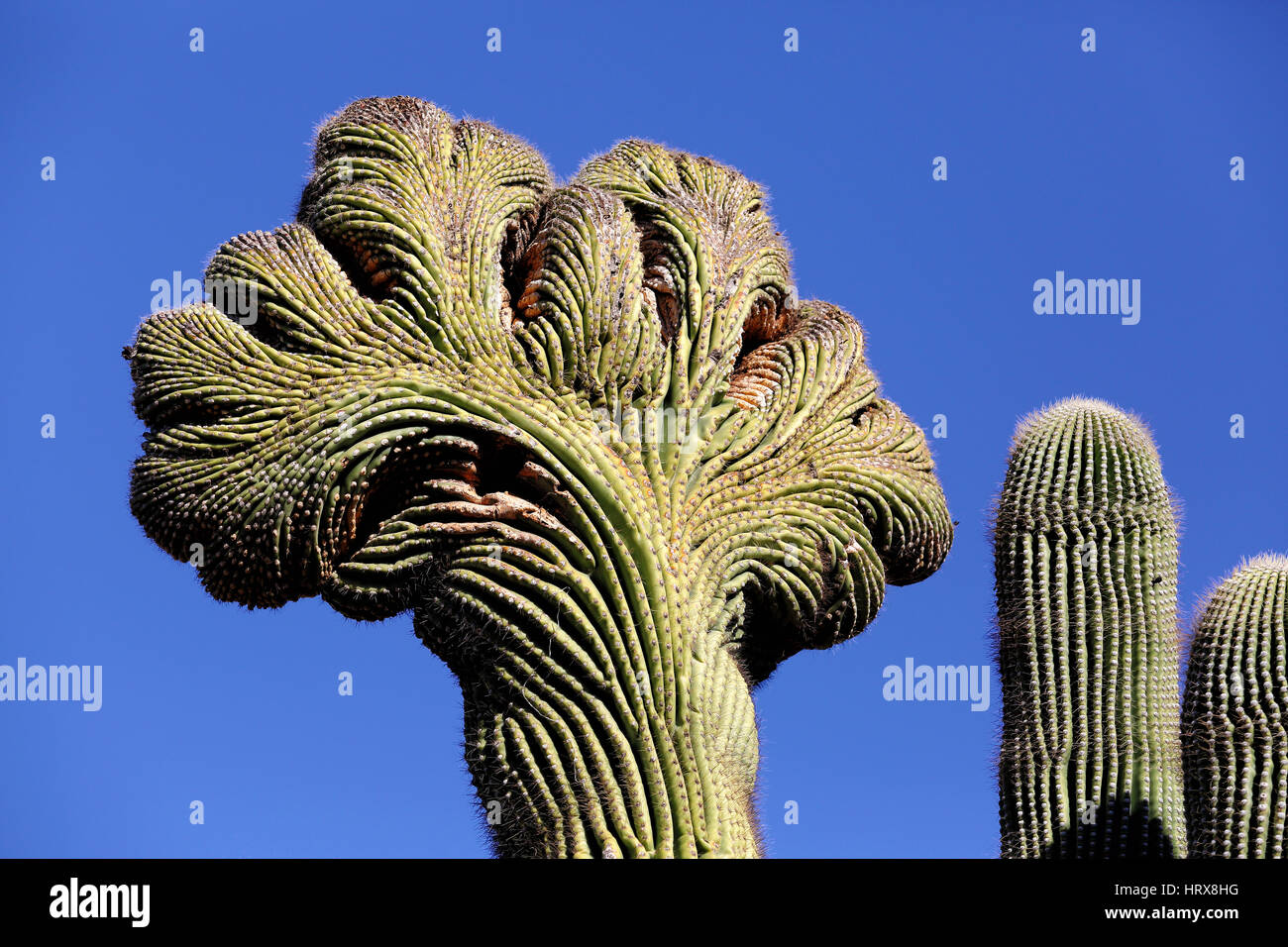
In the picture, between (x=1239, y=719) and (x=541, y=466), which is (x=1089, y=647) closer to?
(x=1239, y=719)

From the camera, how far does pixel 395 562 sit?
798 centimetres

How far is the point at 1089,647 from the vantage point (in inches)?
346

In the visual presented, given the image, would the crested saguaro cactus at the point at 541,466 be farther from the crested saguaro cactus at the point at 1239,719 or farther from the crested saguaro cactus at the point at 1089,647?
the crested saguaro cactus at the point at 1239,719

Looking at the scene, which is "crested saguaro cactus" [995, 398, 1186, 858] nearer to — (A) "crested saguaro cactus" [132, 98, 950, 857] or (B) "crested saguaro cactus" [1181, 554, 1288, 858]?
(B) "crested saguaro cactus" [1181, 554, 1288, 858]

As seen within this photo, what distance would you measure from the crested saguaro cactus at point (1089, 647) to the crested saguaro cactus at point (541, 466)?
0.63 meters

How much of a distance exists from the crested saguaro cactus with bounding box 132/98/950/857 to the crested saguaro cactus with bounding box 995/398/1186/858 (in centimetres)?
63

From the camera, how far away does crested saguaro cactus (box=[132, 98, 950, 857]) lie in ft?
24.9

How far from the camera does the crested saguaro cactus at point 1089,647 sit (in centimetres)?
857

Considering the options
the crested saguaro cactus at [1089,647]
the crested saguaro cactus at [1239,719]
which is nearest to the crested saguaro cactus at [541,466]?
the crested saguaro cactus at [1089,647]

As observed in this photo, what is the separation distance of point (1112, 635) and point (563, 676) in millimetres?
3042

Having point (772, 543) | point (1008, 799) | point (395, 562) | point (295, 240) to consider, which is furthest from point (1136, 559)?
point (295, 240)

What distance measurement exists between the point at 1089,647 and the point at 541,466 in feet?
9.99

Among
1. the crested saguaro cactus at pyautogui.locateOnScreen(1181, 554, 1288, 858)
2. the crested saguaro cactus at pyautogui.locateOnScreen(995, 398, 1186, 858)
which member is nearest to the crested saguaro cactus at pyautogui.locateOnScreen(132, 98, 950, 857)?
the crested saguaro cactus at pyautogui.locateOnScreen(995, 398, 1186, 858)

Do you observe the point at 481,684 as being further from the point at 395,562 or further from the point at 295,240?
the point at 295,240
